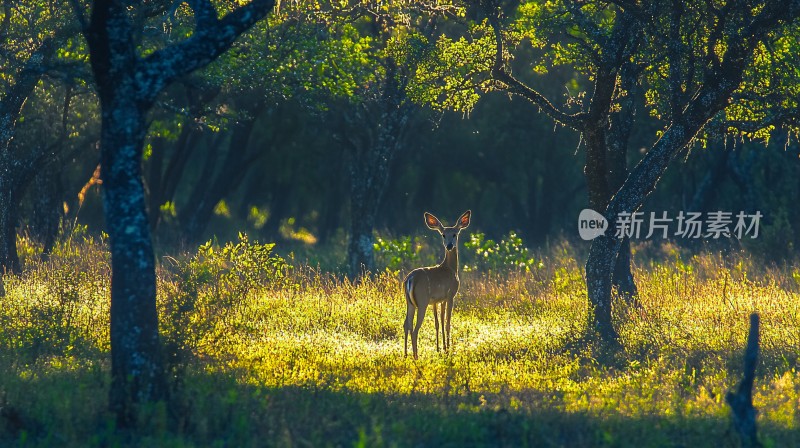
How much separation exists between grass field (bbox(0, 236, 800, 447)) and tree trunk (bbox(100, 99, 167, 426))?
414 millimetres

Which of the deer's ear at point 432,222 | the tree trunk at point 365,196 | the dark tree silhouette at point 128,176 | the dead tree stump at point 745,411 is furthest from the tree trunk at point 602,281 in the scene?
the tree trunk at point 365,196

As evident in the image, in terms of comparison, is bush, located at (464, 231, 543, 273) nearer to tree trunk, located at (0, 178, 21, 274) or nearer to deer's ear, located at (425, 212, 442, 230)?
deer's ear, located at (425, 212, 442, 230)

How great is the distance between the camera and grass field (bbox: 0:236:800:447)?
991 centimetres

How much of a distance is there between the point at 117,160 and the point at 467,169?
114ft

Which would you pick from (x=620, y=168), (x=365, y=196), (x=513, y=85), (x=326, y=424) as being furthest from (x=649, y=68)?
(x=326, y=424)

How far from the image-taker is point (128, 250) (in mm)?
10422

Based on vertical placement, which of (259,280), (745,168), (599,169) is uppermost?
(745,168)

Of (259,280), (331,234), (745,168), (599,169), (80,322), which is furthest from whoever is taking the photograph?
(331,234)

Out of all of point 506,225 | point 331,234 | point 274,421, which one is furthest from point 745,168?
point 274,421

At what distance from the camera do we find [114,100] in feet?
34.1

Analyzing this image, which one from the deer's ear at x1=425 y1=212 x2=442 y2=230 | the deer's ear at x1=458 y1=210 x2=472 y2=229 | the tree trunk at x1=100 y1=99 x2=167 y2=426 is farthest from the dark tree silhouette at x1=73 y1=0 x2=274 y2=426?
the deer's ear at x1=458 y1=210 x2=472 y2=229

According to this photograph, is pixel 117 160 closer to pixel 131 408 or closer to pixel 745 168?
pixel 131 408

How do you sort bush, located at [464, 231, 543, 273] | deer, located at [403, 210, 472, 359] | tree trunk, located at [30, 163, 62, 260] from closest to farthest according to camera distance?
deer, located at [403, 210, 472, 359] → bush, located at [464, 231, 543, 273] → tree trunk, located at [30, 163, 62, 260]

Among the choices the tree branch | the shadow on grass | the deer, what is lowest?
the shadow on grass
